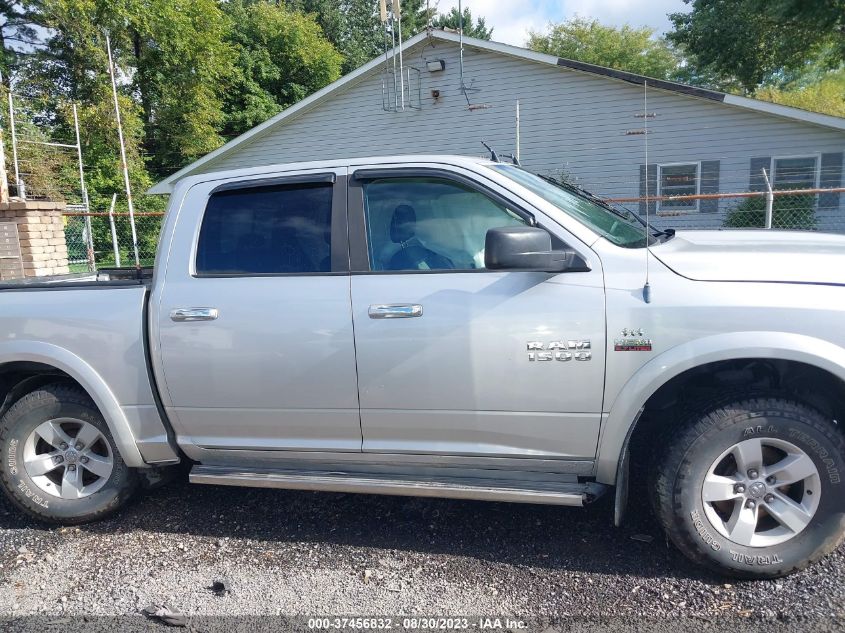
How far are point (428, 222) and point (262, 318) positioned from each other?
978 millimetres

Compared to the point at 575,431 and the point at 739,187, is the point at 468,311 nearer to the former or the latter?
the point at 575,431

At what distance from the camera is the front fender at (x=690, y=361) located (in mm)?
2732

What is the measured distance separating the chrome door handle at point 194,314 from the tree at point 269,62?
33420 mm

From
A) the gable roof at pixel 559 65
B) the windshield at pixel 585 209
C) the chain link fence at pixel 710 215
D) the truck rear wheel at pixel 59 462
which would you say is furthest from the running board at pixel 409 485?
the gable roof at pixel 559 65

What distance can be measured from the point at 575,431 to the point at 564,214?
1.04m

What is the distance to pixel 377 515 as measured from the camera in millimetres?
3834

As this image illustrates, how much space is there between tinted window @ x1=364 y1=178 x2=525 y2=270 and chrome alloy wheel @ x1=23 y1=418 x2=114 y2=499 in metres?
2.01

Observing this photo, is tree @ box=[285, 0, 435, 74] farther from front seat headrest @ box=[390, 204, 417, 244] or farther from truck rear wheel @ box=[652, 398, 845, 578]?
truck rear wheel @ box=[652, 398, 845, 578]

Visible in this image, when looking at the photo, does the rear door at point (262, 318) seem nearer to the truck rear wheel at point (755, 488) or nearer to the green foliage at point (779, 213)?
the truck rear wheel at point (755, 488)

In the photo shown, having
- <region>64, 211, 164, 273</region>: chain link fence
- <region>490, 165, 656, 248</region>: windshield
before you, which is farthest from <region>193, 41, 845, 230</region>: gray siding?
<region>490, 165, 656, 248</region>: windshield

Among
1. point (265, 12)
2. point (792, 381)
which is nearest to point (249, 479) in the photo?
point (792, 381)

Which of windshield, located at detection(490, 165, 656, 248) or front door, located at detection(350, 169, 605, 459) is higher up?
windshield, located at detection(490, 165, 656, 248)

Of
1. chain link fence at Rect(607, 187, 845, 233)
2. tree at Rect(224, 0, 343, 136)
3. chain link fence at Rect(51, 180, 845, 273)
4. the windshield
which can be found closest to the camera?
the windshield

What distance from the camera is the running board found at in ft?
9.86
